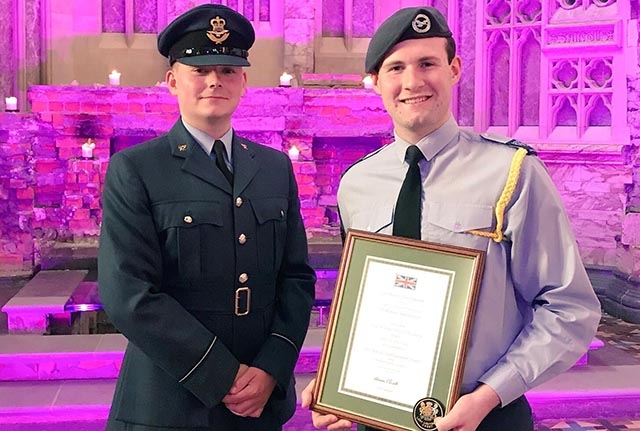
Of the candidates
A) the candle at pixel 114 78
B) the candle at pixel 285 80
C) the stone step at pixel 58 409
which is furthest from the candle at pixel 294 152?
the stone step at pixel 58 409

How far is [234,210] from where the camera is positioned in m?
1.88

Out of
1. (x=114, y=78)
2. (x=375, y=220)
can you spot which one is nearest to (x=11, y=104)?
(x=114, y=78)

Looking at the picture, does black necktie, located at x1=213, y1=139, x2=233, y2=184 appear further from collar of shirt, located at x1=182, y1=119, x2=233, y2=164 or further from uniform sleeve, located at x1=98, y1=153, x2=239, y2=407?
uniform sleeve, located at x1=98, y1=153, x2=239, y2=407

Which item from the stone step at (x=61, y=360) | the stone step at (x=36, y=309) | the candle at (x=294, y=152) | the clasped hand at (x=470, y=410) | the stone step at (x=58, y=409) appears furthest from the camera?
the candle at (x=294, y=152)

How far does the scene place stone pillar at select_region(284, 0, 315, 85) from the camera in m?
6.38

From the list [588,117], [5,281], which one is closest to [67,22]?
[5,281]

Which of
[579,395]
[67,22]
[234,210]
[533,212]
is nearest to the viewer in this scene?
[533,212]

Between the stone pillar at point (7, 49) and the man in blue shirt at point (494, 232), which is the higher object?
the stone pillar at point (7, 49)

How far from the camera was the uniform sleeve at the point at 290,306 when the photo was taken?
1.88 meters

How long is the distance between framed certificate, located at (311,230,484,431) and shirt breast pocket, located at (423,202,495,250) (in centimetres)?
10

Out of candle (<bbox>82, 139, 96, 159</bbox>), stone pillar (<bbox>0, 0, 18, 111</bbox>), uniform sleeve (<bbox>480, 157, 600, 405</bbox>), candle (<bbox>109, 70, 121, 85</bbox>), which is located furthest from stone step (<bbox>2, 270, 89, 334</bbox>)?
uniform sleeve (<bbox>480, 157, 600, 405</bbox>)

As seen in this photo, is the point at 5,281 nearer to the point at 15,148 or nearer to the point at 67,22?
the point at 15,148

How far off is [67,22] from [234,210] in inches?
200

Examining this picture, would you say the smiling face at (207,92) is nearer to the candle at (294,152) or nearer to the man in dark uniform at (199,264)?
the man in dark uniform at (199,264)
